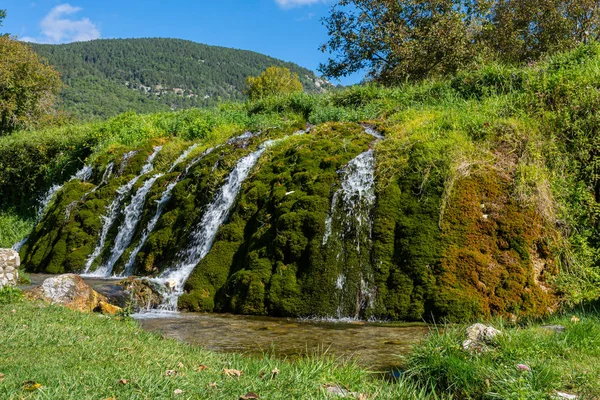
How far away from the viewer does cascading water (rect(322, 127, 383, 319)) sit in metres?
8.65

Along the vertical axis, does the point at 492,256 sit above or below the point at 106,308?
above

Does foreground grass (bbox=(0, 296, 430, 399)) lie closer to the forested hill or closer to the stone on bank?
the stone on bank

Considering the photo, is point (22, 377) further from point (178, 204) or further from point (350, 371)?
point (178, 204)

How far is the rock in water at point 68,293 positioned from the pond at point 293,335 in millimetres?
839

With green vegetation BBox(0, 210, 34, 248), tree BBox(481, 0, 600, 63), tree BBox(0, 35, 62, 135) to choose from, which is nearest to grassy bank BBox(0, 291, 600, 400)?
green vegetation BBox(0, 210, 34, 248)

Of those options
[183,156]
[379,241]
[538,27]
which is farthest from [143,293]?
[538,27]

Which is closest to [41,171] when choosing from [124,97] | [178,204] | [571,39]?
[178,204]

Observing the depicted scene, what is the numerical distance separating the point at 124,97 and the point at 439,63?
120595mm

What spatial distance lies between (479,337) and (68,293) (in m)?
6.18

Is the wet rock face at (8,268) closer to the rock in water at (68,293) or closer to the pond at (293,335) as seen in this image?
the rock in water at (68,293)

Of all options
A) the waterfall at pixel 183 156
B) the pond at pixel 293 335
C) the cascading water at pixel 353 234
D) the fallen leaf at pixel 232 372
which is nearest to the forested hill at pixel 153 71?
the waterfall at pixel 183 156

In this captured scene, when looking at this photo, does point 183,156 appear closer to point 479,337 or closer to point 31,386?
point 479,337

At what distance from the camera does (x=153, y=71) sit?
175375mm

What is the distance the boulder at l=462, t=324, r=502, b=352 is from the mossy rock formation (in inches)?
105
